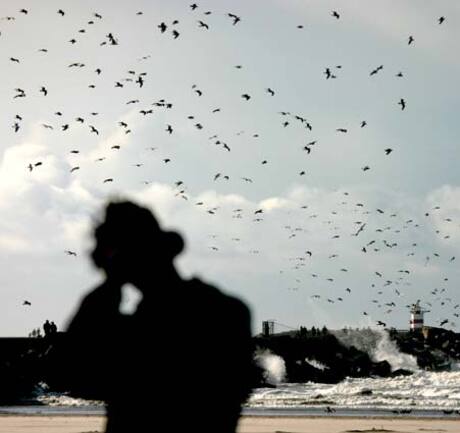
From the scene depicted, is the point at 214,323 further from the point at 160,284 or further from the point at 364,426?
the point at 364,426

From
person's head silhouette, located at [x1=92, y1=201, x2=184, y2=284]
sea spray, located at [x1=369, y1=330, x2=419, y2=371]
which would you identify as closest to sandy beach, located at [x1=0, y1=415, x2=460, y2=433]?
person's head silhouette, located at [x1=92, y1=201, x2=184, y2=284]

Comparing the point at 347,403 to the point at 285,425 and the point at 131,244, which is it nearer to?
the point at 285,425

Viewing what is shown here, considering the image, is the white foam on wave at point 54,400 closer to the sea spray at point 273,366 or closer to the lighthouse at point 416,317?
the sea spray at point 273,366

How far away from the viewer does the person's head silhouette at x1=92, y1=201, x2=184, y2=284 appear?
3.45 m

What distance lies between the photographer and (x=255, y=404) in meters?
37.4

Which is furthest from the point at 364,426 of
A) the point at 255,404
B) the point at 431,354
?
the point at 431,354

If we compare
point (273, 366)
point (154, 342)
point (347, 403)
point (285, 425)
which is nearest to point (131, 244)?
point (154, 342)

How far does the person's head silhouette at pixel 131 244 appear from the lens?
3449 mm

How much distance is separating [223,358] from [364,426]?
21896 millimetres

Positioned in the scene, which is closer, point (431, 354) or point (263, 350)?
point (263, 350)

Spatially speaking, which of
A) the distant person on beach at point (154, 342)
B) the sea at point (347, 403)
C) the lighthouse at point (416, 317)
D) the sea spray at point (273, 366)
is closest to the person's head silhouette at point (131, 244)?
the distant person on beach at point (154, 342)

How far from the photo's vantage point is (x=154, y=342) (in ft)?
11.7

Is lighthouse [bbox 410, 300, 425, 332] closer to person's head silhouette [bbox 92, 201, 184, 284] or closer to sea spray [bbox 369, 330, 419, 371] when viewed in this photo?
sea spray [bbox 369, 330, 419, 371]

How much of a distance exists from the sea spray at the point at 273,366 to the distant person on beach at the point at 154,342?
208 ft
